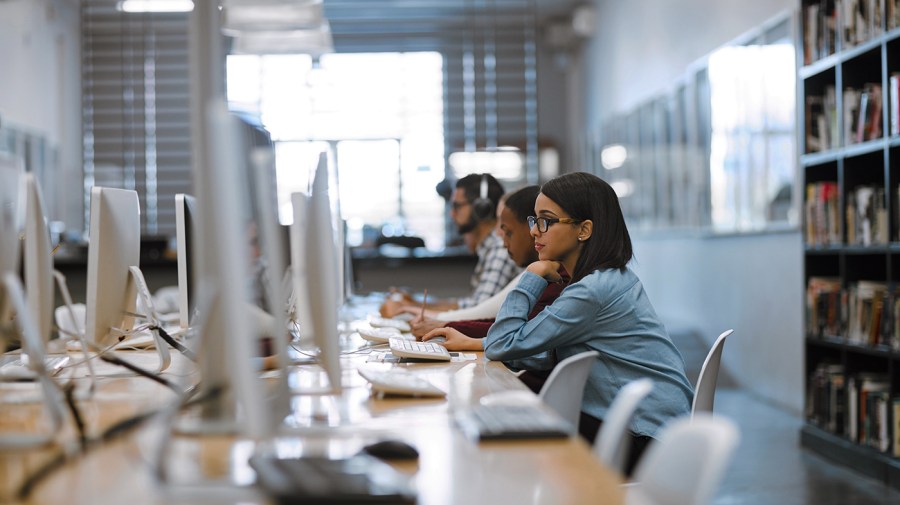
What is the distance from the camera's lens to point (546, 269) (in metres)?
2.72

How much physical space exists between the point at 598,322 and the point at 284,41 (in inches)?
174

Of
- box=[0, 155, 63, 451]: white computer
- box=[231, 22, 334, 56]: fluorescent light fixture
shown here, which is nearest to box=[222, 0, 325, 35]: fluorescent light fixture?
box=[231, 22, 334, 56]: fluorescent light fixture

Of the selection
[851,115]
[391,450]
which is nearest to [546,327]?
[391,450]

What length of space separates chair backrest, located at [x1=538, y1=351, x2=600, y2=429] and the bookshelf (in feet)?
7.98

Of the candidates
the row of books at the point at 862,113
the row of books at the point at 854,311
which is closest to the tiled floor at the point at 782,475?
the row of books at the point at 854,311

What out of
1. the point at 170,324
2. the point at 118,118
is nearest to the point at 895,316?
the point at 170,324

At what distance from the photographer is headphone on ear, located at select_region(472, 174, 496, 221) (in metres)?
4.55

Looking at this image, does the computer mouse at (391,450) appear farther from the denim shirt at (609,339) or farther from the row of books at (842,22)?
the row of books at (842,22)

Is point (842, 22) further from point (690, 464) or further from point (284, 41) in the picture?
Answer: point (690, 464)

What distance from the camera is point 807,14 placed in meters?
4.83

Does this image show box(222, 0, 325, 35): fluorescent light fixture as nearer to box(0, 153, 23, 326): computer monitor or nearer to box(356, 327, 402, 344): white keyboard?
box(356, 327, 402, 344): white keyboard

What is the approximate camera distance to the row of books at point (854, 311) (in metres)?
4.07

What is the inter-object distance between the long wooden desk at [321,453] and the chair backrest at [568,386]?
0.14 meters

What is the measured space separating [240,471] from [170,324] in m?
2.74
